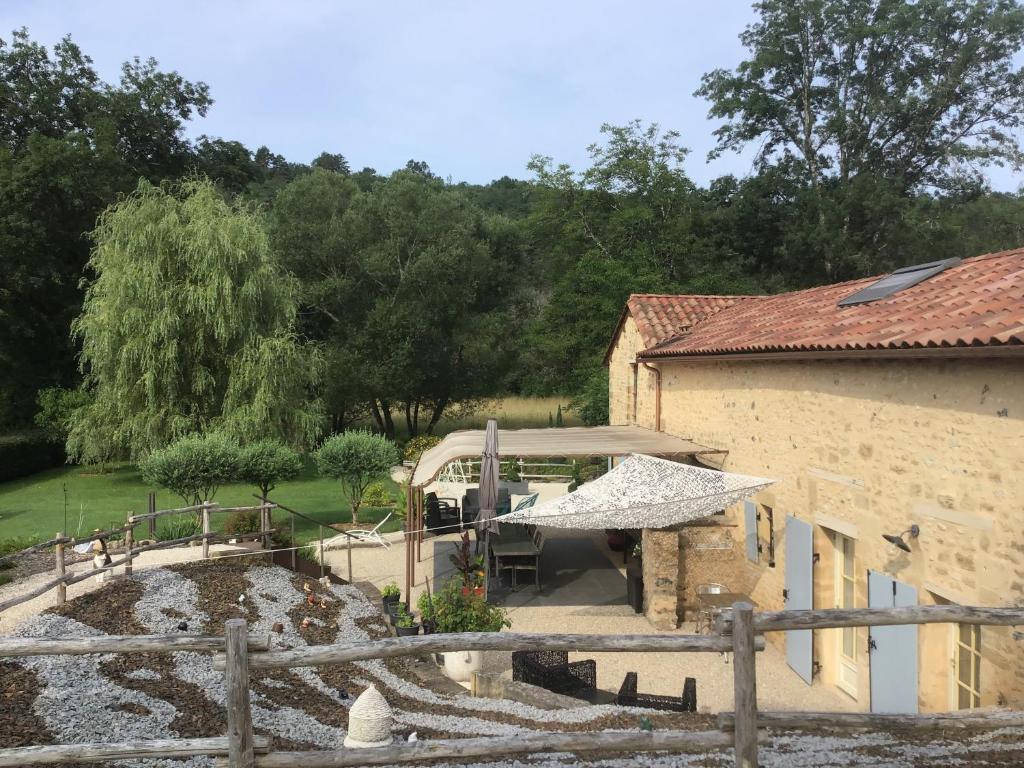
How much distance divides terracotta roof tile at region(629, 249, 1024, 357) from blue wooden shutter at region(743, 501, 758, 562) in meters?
2.17

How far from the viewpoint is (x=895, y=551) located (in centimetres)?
693

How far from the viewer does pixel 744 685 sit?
3.88 meters

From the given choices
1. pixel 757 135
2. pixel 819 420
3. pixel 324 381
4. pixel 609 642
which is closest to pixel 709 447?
pixel 819 420

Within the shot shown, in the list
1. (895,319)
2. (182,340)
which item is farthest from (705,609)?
(182,340)

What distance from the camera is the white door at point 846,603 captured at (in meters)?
7.94

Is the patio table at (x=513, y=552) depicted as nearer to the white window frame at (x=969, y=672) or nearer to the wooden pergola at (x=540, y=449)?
the wooden pergola at (x=540, y=449)

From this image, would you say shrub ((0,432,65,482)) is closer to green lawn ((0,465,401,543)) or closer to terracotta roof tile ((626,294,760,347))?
green lawn ((0,465,401,543))

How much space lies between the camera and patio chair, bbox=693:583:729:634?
30.5ft

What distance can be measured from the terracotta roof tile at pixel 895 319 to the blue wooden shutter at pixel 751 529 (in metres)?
2.17

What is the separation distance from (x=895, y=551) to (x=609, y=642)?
413 centimetres

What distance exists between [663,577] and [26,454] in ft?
75.7

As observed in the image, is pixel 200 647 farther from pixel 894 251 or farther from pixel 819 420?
pixel 894 251

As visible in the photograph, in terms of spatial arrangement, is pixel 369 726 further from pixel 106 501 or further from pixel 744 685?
pixel 106 501

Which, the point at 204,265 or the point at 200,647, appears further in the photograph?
the point at 204,265
